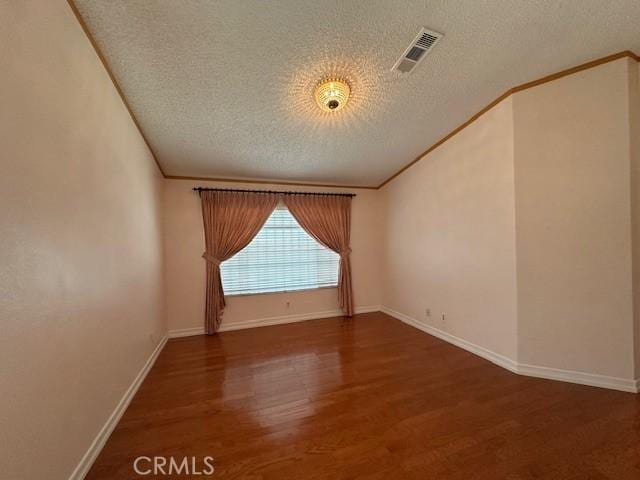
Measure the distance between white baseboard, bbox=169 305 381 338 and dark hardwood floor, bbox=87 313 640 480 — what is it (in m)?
0.89

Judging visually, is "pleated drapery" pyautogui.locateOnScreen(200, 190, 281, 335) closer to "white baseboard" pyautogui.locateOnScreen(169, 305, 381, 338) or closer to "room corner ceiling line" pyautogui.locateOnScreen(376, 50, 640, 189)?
"white baseboard" pyautogui.locateOnScreen(169, 305, 381, 338)

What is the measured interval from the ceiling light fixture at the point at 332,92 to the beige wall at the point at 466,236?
63.5 inches

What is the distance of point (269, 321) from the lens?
3.93 meters

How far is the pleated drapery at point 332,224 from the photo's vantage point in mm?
4098

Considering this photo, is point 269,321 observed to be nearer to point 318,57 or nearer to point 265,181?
point 265,181

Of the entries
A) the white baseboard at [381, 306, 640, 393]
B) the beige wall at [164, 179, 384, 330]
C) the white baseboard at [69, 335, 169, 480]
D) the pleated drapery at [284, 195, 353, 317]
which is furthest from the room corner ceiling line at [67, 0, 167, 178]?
the white baseboard at [381, 306, 640, 393]

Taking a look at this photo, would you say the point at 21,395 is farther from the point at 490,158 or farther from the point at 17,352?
the point at 490,158

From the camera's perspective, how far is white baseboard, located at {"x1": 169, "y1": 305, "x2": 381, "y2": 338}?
3543mm

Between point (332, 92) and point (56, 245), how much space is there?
2022mm

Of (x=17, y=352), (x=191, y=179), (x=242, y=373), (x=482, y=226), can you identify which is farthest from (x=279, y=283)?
(x=17, y=352)

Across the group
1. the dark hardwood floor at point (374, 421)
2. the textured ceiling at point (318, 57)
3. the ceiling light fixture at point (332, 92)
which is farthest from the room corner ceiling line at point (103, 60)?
the dark hardwood floor at point (374, 421)

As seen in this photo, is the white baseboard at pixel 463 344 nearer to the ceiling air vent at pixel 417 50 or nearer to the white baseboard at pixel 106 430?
the ceiling air vent at pixel 417 50

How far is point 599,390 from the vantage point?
6.52 ft

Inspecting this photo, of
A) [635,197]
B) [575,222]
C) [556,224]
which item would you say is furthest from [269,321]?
[635,197]
